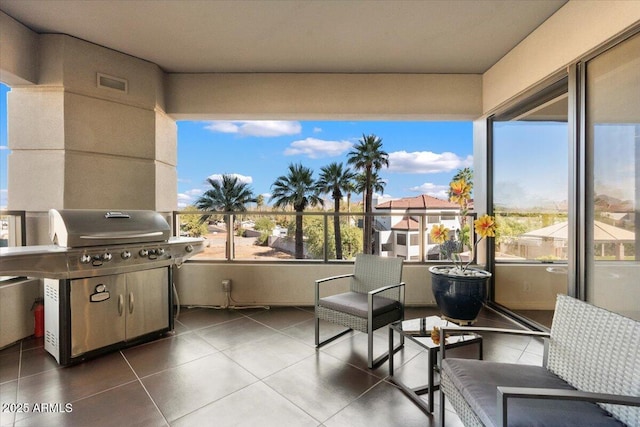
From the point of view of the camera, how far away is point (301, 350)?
283 cm

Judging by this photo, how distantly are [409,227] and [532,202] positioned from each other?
4.84 feet

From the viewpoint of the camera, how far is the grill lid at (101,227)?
98.2 inches

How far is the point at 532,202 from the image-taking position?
10.8 feet

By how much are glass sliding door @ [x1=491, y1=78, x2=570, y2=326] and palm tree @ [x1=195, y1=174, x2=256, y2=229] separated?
6.17 metres

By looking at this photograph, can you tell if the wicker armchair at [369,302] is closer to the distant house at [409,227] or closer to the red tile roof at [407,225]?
the distant house at [409,227]

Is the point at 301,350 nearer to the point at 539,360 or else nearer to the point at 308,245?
the point at 308,245

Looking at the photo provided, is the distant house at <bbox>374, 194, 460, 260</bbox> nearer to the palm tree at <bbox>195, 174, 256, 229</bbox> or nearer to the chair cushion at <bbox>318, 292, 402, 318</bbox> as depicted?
the chair cushion at <bbox>318, 292, 402, 318</bbox>

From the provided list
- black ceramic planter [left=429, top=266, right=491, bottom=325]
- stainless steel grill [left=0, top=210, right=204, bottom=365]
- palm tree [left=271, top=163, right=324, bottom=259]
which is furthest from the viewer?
palm tree [left=271, top=163, right=324, bottom=259]

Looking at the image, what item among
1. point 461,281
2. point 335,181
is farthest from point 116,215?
point 335,181

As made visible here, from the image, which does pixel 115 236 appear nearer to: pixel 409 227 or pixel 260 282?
pixel 260 282

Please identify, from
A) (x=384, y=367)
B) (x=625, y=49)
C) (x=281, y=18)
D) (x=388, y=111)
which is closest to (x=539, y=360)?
(x=384, y=367)

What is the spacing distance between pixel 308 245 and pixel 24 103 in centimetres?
351

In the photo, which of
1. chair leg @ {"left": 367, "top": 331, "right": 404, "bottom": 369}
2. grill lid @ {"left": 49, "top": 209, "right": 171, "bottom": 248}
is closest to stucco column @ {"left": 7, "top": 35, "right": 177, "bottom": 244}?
grill lid @ {"left": 49, "top": 209, "right": 171, "bottom": 248}

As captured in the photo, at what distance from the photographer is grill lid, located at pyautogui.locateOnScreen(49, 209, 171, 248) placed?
2.49 meters
